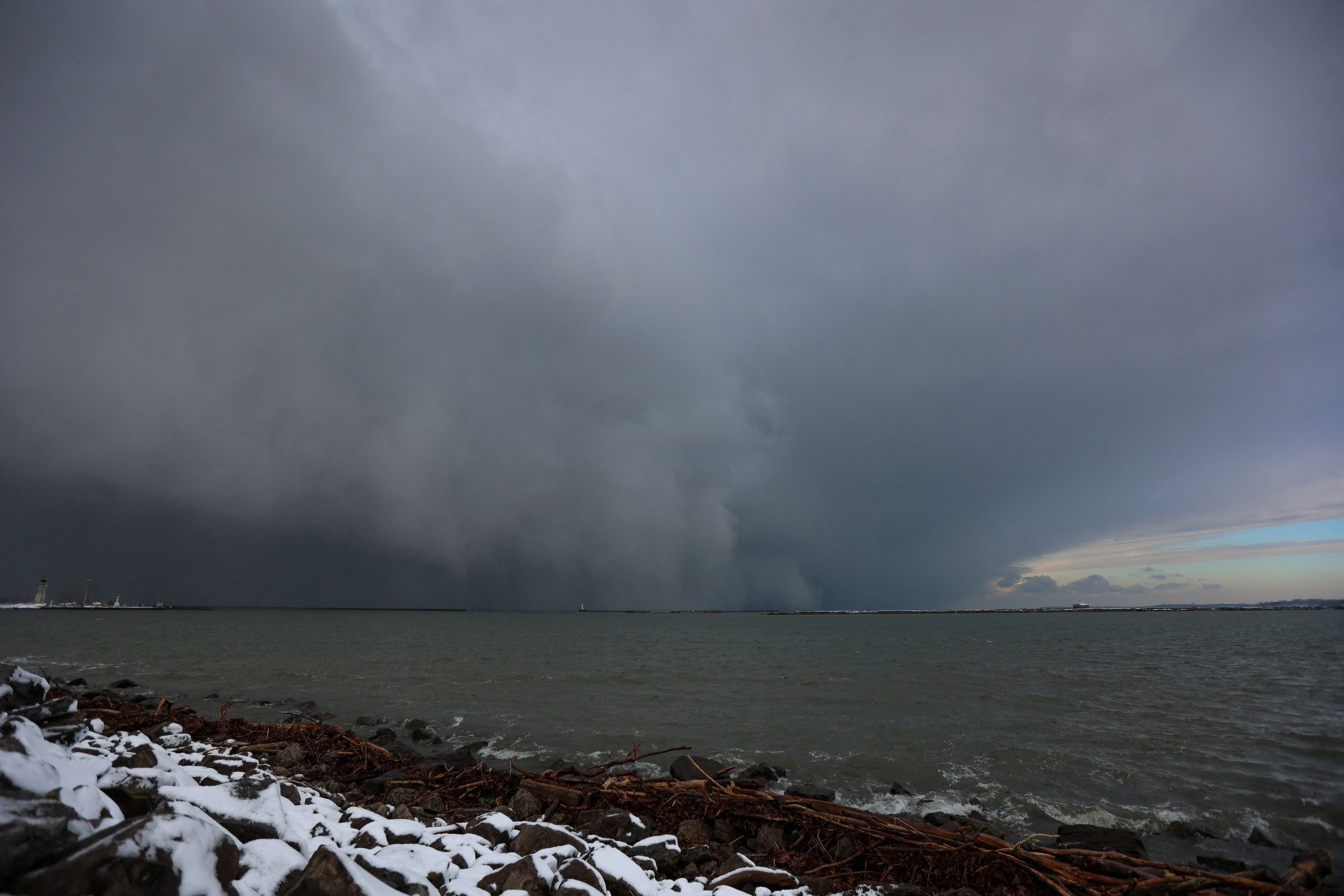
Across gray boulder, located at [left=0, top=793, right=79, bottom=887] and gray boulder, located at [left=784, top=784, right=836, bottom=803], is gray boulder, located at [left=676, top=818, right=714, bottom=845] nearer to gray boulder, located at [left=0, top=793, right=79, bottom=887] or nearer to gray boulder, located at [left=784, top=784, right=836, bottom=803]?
gray boulder, located at [left=784, top=784, right=836, bottom=803]

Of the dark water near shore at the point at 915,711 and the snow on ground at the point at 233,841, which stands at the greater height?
the snow on ground at the point at 233,841

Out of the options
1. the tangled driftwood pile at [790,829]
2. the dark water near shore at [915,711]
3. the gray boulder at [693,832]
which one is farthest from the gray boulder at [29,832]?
the dark water near shore at [915,711]

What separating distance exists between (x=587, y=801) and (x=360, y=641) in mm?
58679

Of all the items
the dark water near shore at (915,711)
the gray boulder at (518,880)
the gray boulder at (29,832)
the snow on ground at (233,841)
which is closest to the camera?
the gray boulder at (29,832)

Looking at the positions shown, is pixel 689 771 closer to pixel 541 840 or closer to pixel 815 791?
pixel 815 791

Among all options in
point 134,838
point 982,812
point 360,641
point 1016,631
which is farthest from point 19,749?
point 1016,631

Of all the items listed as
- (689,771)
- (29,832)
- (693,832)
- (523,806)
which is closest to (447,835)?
(523,806)

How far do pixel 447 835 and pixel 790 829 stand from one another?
4.21 m

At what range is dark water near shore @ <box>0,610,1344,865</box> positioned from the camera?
11234 millimetres

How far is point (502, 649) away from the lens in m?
50.1

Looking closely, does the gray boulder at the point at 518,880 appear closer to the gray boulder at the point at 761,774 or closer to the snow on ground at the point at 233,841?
the snow on ground at the point at 233,841

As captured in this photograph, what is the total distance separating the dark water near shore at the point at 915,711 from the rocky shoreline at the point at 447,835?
127 inches

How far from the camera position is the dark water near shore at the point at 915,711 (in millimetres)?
11234

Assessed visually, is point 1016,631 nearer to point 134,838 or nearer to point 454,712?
point 454,712
